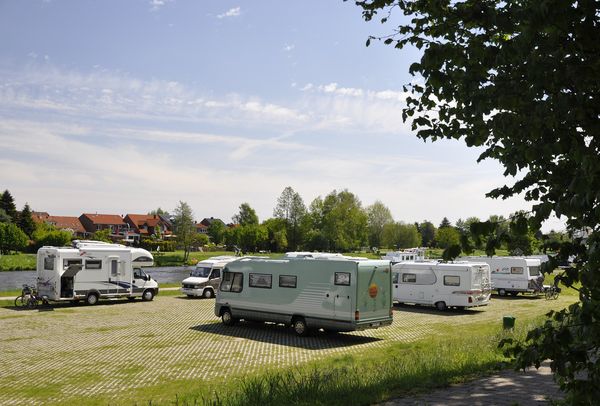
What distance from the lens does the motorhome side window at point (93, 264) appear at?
26.3 m

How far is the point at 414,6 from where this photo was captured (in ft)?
25.8

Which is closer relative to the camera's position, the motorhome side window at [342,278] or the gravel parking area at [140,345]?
the gravel parking area at [140,345]

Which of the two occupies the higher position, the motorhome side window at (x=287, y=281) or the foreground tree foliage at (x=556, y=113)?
the foreground tree foliage at (x=556, y=113)

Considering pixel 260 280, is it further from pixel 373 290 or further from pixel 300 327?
pixel 373 290

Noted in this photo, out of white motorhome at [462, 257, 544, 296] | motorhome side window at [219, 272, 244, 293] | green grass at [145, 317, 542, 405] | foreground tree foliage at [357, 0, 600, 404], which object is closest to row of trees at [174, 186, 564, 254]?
white motorhome at [462, 257, 544, 296]

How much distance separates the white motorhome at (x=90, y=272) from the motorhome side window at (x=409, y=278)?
13322 mm

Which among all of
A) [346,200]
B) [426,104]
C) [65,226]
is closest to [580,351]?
[426,104]

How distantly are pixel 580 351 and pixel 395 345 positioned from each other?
13.7 m

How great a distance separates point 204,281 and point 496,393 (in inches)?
934

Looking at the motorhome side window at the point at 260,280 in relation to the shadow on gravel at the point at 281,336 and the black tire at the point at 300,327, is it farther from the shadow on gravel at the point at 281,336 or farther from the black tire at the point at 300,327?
the black tire at the point at 300,327

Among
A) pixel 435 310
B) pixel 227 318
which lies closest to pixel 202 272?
pixel 227 318

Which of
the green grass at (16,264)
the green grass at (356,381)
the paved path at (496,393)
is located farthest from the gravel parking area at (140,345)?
the green grass at (16,264)

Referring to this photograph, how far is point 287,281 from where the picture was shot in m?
19.2

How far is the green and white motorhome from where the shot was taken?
1766cm
